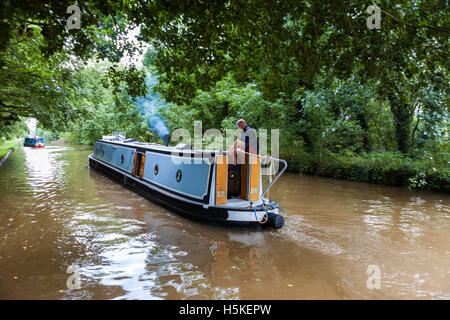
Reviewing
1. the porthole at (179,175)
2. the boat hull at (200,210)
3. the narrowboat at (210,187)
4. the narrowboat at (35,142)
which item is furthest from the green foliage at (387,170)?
the narrowboat at (35,142)

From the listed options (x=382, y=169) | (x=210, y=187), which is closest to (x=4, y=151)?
(x=210, y=187)

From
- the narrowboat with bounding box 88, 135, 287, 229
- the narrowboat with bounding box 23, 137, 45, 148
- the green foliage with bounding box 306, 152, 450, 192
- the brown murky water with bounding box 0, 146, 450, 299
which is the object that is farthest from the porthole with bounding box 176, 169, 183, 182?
the narrowboat with bounding box 23, 137, 45, 148

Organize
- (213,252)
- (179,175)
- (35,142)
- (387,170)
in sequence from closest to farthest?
1. (213,252)
2. (179,175)
3. (387,170)
4. (35,142)

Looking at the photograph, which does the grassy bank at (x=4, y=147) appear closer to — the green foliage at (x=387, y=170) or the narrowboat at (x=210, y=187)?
the narrowboat at (x=210, y=187)

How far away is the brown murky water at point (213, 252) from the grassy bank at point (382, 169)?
2.93 m

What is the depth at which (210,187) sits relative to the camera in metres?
5.62

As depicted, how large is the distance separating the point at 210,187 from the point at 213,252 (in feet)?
4.83

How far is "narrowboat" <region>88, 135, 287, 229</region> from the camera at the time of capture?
217 inches

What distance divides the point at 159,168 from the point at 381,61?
5.69 meters

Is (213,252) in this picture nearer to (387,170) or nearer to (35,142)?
(387,170)

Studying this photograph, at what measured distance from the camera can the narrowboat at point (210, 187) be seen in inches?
217

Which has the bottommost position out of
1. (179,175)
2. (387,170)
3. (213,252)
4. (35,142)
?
(213,252)

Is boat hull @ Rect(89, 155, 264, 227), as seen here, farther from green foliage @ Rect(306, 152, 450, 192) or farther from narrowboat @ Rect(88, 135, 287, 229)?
green foliage @ Rect(306, 152, 450, 192)

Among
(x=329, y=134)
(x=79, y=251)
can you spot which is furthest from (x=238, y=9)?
(x=329, y=134)
